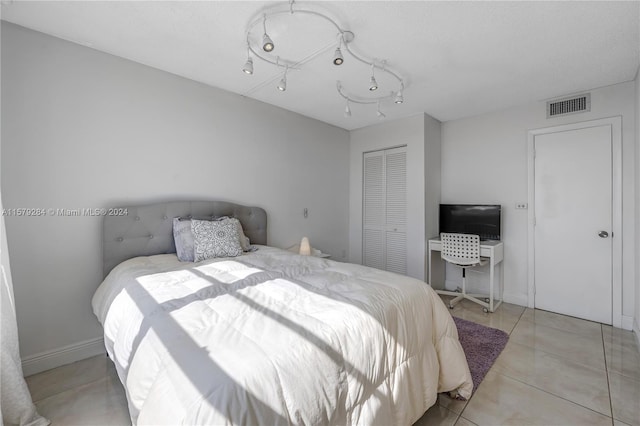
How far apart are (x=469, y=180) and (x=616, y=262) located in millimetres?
1682

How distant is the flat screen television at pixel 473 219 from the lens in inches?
135

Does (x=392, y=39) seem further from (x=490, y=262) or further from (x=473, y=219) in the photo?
(x=490, y=262)

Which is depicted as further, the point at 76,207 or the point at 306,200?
the point at 306,200

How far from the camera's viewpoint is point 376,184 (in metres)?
4.24

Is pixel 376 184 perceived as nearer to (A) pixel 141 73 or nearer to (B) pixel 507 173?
(B) pixel 507 173

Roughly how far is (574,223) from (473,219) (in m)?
0.98

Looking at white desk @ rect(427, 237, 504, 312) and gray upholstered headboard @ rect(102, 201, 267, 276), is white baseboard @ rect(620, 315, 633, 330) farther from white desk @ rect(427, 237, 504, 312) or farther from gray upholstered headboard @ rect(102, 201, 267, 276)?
gray upholstered headboard @ rect(102, 201, 267, 276)

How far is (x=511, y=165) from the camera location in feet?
11.3

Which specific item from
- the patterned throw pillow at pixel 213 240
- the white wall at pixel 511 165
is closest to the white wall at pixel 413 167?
the white wall at pixel 511 165

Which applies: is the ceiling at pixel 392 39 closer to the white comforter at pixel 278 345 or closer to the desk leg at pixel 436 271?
the white comforter at pixel 278 345

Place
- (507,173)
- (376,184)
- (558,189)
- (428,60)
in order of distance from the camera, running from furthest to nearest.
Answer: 1. (376,184)
2. (507,173)
3. (558,189)
4. (428,60)

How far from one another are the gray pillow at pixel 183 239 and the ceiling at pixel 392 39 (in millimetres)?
1427

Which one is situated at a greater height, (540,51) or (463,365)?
(540,51)

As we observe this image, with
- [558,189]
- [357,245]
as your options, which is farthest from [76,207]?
[558,189]
